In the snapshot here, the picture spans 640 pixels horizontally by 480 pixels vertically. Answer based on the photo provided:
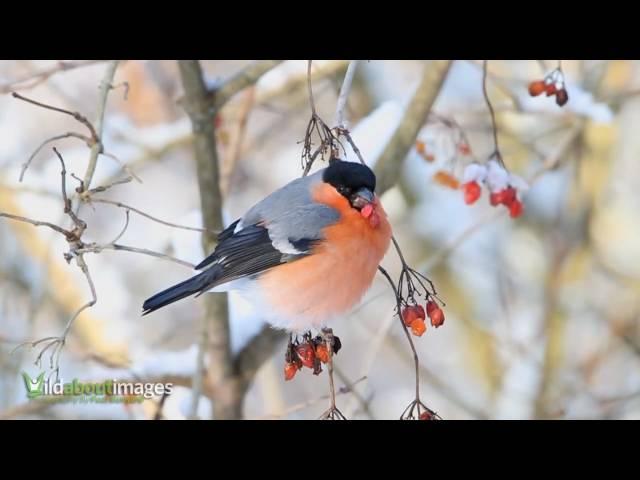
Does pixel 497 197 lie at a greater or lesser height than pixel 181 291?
greater

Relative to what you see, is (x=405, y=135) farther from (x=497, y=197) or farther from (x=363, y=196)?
(x=363, y=196)

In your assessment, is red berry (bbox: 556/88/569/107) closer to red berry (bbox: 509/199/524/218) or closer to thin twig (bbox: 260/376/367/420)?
red berry (bbox: 509/199/524/218)

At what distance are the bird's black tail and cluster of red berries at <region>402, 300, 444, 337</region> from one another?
36cm

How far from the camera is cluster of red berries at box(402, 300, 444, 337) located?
1.26m

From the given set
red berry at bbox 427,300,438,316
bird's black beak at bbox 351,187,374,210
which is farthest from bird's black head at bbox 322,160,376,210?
red berry at bbox 427,300,438,316

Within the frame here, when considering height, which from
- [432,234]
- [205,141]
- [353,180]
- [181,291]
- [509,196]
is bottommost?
[181,291]

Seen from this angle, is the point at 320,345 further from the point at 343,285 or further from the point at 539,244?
the point at 539,244

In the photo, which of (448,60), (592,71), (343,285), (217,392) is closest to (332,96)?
(448,60)

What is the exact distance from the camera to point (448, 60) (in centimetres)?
187

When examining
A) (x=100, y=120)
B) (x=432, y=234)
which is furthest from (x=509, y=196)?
(x=432, y=234)

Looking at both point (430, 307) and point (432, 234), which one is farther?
point (432, 234)

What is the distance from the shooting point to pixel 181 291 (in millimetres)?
1395

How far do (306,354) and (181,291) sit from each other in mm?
251

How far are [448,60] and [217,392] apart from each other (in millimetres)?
1005
